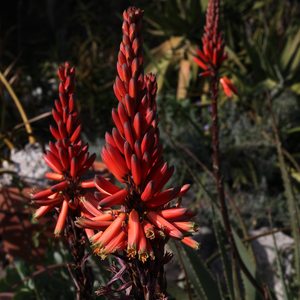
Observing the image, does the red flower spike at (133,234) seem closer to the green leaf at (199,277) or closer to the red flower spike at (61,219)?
the red flower spike at (61,219)

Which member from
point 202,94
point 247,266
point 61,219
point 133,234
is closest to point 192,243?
point 133,234

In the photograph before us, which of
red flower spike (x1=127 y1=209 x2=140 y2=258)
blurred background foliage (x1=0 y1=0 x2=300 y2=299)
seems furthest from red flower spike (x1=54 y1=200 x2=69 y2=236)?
blurred background foliage (x1=0 y1=0 x2=300 y2=299)

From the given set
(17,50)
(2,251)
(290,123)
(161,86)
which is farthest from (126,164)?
(17,50)

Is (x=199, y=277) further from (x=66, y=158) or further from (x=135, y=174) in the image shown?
(x=135, y=174)

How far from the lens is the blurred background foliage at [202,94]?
4.49m

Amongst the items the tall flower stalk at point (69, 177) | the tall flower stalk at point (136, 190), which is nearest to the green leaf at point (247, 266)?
the tall flower stalk at point (69, 177)

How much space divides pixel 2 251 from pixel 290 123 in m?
2.80

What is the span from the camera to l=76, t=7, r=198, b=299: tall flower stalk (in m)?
1.21

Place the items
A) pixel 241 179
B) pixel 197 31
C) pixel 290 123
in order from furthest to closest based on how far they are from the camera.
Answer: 1. pixel 197 31
2. pixel 290 123
3. pixel 241 179

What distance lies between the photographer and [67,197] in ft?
5.04

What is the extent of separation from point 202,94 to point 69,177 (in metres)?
4.23

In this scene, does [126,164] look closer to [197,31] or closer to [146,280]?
[146,280]

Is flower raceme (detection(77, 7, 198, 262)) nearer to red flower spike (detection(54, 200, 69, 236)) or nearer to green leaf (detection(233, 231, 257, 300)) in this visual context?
red flower spike (detection(54, 200, 69, 236))

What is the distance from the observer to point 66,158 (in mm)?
1537
